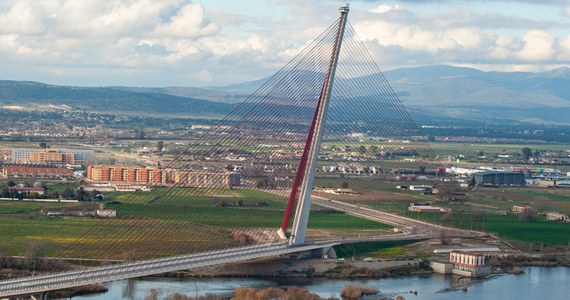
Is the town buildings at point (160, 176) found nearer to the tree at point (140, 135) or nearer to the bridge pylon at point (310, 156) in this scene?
the bridge pylon at point (310, 156)

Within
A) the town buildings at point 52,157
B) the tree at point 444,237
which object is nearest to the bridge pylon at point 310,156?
the tree at point 444,237

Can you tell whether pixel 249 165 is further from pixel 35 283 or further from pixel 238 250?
pixel 35 283

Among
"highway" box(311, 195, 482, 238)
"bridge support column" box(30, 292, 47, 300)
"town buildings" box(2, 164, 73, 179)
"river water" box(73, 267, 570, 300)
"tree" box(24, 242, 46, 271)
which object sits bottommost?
"river water" box(73, 267, 570, 300)

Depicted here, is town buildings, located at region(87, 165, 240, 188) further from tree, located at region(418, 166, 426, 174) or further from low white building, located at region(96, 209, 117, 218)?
tree, located at region(418, 166, 426, 174)

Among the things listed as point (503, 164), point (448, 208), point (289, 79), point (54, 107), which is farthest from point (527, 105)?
point (289, 79)

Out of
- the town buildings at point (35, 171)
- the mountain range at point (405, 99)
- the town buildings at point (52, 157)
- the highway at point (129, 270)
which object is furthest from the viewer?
the mountain range at point (405, 99)

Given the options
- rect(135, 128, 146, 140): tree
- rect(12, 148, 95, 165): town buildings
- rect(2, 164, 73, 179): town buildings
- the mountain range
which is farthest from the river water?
the mountain range
